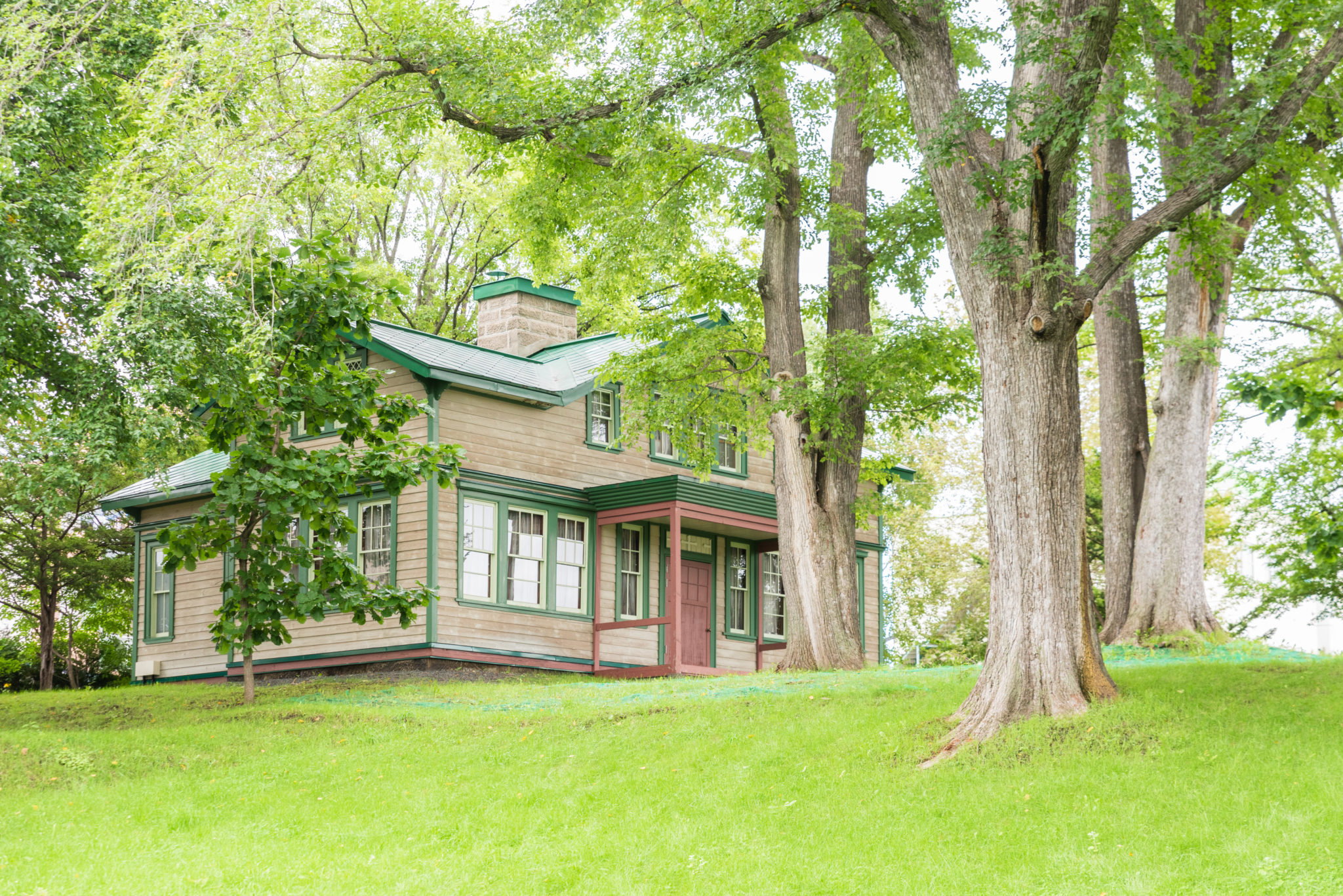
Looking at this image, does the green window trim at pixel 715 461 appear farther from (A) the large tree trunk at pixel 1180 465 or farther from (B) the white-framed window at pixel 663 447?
(A) the large tree trunk at pixel 1180 465

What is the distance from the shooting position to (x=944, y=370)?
63.2ft

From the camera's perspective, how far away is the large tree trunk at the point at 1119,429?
56.5 feet

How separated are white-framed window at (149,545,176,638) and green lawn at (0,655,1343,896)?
9415 millimetres

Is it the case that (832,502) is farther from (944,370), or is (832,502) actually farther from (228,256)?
(228,256)

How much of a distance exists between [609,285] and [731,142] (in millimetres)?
2919

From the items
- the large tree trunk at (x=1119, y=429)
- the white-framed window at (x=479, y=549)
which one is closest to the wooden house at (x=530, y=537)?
the white-framed window at (x=479, y=549)

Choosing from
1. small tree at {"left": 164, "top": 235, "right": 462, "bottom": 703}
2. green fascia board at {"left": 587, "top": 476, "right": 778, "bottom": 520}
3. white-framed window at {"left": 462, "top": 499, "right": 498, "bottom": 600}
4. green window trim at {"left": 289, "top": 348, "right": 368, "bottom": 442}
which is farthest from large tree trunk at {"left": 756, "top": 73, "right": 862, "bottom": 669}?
green window trim at {"left": 289, "top": 348, "right": 368, "bottom": 442}

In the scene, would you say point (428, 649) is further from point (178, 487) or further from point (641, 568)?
point (178, 487)

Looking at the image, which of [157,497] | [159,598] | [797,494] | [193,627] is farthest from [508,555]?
[159,598]

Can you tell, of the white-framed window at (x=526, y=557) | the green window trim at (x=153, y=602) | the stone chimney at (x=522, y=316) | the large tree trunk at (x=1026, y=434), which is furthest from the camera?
the stone chimney at (x=522, y=316)

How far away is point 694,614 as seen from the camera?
2375 cm

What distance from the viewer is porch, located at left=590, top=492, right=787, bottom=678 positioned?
21125mm

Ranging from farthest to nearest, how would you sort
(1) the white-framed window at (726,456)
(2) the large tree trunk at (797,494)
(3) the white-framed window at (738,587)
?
1. (1) the white-framed window at (726,456)
2. (3) the white-framed window at (738,587)
3. (2) the large tree trunk at (797,494)

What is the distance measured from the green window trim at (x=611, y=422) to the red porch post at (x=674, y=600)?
7.18 ft
